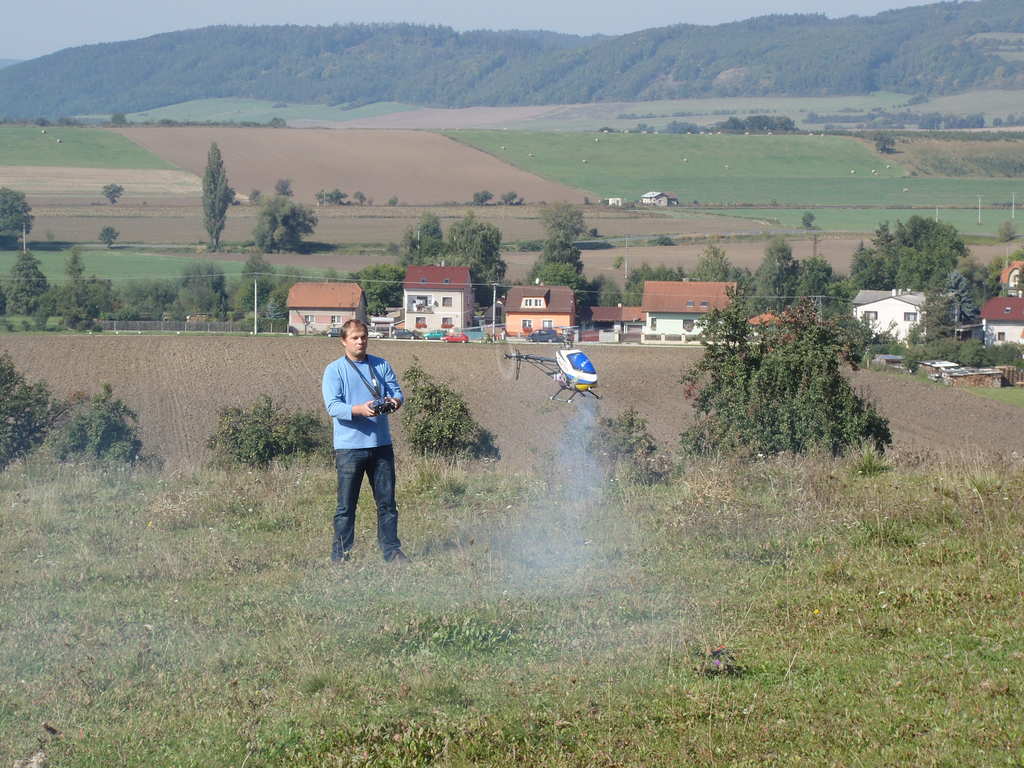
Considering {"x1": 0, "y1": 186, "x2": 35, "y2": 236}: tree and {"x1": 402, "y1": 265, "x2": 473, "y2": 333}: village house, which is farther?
{"x1": 0, "y1": 186, "x2": 35, "y2": 236}: tree

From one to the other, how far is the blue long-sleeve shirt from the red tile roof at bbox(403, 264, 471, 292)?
51.4 m

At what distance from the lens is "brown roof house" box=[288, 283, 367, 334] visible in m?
57.3

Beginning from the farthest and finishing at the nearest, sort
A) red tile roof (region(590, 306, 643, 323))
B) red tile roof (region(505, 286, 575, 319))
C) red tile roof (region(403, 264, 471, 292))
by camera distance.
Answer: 1. red tile roof (region(590, 306, 643, 323))
2. red tile roof (region(403, 264, 471, 292))
3. red tile roof (region(505, 286, 575, 319))

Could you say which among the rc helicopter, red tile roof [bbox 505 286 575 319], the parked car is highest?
the rc helicopter

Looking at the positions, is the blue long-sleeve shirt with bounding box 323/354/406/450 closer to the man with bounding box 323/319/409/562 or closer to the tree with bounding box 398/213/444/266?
the man with bounding box 323/319/409/562

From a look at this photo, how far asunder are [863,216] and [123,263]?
206 ft

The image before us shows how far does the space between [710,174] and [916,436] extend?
334 ft

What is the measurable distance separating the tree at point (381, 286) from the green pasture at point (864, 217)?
141 ft

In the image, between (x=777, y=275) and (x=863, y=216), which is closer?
(x=777, y=275)

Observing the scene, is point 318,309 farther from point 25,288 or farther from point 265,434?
point 265,434

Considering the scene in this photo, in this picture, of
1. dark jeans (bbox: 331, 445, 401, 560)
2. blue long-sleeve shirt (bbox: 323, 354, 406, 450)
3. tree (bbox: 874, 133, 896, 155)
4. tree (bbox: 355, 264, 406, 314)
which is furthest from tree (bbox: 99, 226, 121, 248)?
tree (bbox: 874, 133, 896, 155)

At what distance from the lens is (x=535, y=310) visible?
59.1 m

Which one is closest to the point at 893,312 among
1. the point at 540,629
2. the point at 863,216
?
the point at 863,216

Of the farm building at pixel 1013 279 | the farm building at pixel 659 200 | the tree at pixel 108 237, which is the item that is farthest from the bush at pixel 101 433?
the farm building at pixel 659 200
